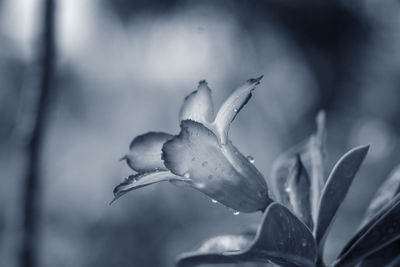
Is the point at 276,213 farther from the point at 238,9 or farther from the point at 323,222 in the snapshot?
the point at 238,9

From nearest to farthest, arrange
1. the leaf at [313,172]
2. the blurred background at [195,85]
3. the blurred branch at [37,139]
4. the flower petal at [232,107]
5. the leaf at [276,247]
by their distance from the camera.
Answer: the leaf at [276,247]
the flower petal at [232,107]
the leaf at [313,172]
the blurred branch at [37,139]
the blurred background at [195,85]

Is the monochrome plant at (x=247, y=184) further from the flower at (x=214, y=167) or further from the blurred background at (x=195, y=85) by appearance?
the blurred background at (x=195, y=85)

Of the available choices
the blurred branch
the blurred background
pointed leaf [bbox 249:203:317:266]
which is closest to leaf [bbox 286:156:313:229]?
pointed leaf [bbox 249:203:317:266]

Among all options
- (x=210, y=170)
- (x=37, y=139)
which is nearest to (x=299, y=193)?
(x=210, y=170)

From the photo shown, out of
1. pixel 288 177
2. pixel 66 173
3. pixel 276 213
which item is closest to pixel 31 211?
pixel 288 177

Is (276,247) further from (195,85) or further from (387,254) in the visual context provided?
(195,85)

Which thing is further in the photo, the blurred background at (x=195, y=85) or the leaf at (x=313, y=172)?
the blurred background at (x=195, y=85)

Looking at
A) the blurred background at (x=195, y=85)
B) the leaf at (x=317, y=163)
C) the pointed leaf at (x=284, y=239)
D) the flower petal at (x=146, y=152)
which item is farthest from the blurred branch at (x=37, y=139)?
the blurred background at (x=195, y=85)
